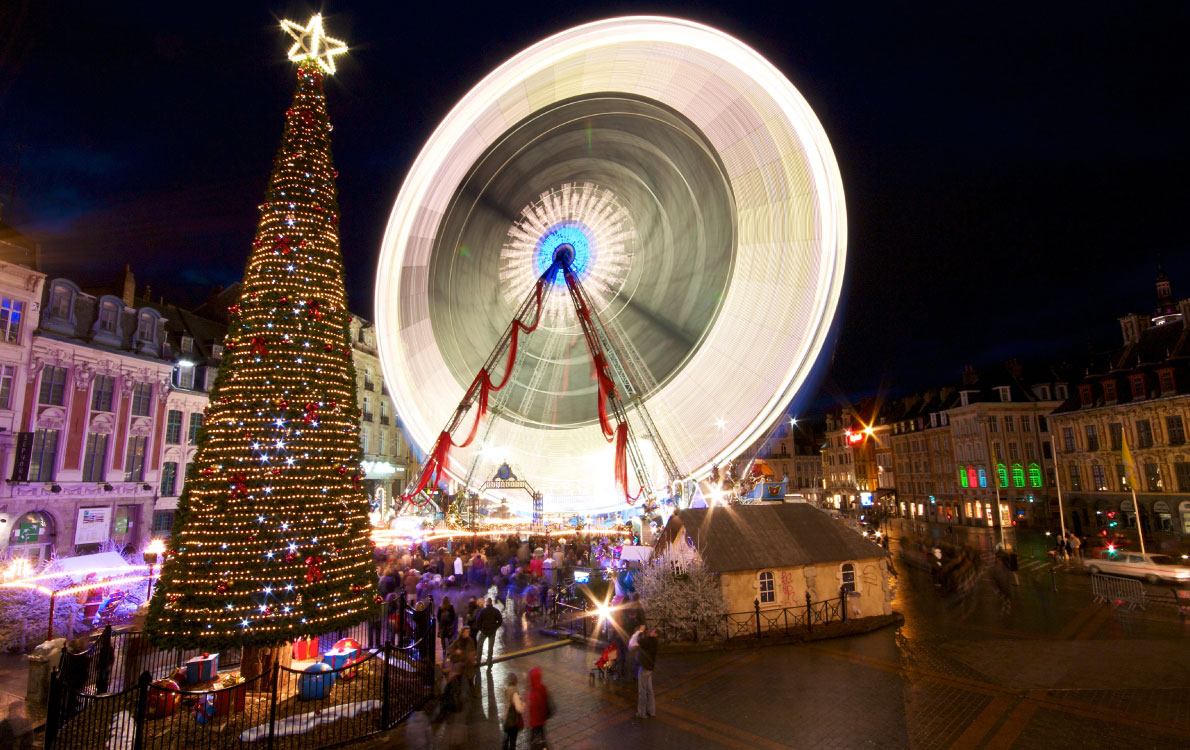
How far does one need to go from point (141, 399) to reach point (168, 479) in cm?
434

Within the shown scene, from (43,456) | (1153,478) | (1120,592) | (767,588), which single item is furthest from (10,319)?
(1153,478)

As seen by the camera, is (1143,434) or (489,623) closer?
(489,623)

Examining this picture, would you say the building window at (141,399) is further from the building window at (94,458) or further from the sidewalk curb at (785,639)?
the sidewalk curb at (785,639)

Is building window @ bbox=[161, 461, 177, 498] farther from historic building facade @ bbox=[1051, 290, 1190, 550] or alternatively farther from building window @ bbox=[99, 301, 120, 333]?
historic building facade @ bbox=[1051, 290, 1190, 550]

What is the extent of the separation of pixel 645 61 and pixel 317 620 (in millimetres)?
16998

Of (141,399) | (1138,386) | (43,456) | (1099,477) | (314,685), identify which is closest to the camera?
(314,685)

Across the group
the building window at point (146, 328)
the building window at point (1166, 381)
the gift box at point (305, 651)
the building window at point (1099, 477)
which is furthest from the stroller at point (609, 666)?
the building window at point (1099, 477)

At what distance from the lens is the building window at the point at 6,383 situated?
76.8ft

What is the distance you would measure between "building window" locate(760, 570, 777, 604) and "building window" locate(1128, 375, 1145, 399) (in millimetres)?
35412

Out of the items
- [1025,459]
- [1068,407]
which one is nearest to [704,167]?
[1068,407]

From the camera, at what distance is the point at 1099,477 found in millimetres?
39875

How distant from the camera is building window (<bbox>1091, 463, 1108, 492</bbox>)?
39438 millimetres

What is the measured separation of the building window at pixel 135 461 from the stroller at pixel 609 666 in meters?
28.2

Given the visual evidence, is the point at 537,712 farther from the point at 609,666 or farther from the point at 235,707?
the point at 235,707
